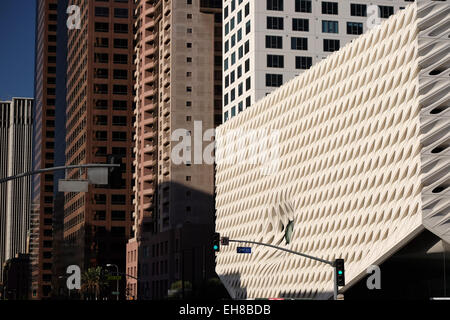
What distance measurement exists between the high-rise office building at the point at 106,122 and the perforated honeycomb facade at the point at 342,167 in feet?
276

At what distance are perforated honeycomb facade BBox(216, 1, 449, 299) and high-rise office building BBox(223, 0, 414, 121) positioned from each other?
5.30 meters

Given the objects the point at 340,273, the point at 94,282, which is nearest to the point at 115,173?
the point at 340,273

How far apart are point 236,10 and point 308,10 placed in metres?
11.4

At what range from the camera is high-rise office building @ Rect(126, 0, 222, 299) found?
477 ft

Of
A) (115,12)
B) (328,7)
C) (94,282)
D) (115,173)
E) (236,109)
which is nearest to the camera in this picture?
(115,173)

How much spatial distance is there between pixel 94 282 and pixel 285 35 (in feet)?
278

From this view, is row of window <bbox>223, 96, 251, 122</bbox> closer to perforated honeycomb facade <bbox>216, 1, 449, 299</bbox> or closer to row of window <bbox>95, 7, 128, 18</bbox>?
perforated honeycomb facade <bbox>216, 1, 449, 299</bbox>

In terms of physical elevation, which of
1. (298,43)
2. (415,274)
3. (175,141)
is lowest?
(415,274)

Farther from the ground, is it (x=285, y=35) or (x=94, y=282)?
(x=285, y=35)

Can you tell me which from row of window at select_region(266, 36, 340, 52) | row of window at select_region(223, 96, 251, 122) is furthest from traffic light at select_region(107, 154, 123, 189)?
row of window at select_region(266, 36, 340, 52)

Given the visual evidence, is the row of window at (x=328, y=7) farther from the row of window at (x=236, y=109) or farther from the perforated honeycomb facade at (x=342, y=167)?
the perforated honeycomb facade at (x=342, y=167)

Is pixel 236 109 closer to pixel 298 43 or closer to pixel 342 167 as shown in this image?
pixel 298 43

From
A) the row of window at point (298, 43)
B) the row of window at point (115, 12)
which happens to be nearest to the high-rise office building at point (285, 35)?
the row of window at point (298, 43)

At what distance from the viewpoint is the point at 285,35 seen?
109 metres
